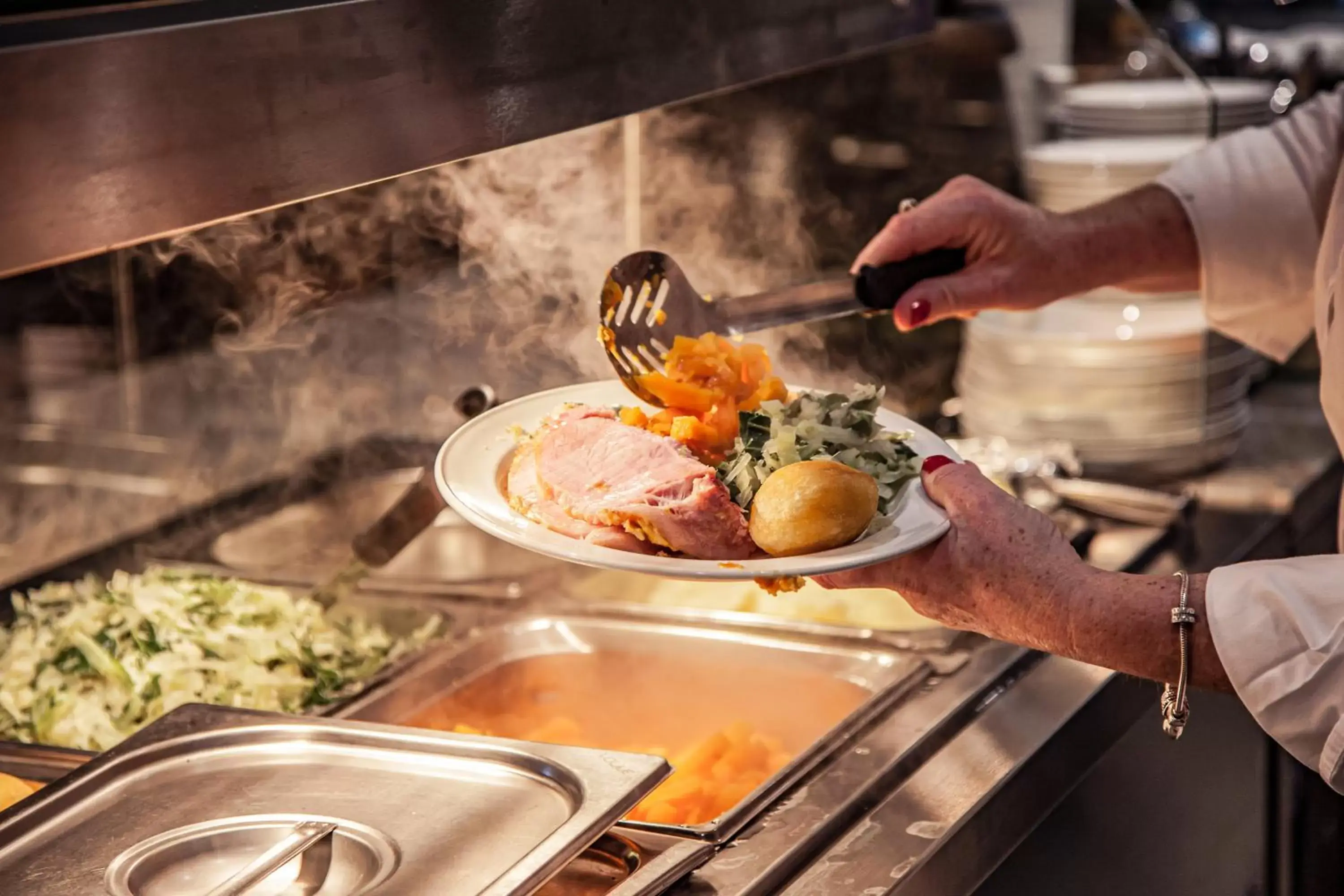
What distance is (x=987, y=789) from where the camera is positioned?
1283mm

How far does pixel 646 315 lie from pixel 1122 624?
49 cm

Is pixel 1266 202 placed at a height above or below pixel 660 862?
above

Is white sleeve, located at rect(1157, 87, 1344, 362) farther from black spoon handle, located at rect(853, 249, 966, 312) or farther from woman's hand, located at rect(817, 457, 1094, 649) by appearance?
woman's hand, located at rect(817, 457, 1094, 649)

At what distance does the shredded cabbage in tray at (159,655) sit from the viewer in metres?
1.40

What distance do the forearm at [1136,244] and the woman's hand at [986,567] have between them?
62 cm

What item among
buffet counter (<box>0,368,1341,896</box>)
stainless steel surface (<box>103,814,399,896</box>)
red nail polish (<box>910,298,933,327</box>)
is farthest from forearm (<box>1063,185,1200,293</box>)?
stainless steel surface (<box>103,814,399,896</box>)

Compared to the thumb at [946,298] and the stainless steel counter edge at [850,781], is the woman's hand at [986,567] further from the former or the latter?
the thumb at [946,298]

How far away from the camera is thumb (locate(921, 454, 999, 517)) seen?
118 cm

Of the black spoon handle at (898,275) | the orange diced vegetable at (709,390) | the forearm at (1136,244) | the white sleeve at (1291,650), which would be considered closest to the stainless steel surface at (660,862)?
the orange diced vegetable at (709,390)

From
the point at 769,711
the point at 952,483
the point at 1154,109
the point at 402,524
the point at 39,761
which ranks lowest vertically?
the point at 769,711

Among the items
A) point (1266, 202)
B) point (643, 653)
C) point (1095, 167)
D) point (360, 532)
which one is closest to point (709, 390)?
point (643, 653)

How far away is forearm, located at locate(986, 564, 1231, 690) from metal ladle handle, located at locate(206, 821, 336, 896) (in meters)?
0.54

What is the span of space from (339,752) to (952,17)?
1.56m

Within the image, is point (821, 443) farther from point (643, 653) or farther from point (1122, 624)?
point (643, 653)
